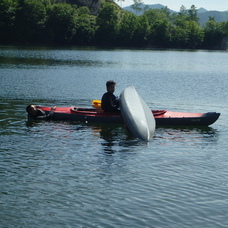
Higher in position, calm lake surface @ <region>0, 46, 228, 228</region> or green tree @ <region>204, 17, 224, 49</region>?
green tree @ <region>204, 17, 224, 49</region>

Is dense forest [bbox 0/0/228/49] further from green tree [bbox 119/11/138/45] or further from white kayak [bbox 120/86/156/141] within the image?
white kayak [bbox 120/86/156/141]

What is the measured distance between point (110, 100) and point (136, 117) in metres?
2.15

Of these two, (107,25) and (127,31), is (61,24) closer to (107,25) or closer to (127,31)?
(107,25)

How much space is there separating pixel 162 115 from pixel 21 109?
27.0 feet

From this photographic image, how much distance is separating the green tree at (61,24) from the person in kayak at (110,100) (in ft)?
341

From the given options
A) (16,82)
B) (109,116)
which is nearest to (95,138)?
(109,116)

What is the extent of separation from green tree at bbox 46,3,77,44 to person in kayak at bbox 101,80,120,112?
4095 inches

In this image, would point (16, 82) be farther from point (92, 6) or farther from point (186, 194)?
point (92, 6)

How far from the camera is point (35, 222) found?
9703mm

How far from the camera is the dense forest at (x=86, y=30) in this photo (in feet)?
390

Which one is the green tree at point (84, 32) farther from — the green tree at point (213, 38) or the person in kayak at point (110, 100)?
the person in kayak at point (110, 100)

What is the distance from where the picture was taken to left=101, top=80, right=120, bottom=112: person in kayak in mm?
19750

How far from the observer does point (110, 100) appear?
20.0 metres

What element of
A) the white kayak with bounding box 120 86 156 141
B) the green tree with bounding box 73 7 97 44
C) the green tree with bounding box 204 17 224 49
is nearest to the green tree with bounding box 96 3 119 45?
the green tree with bounding box 73 7 97 44
